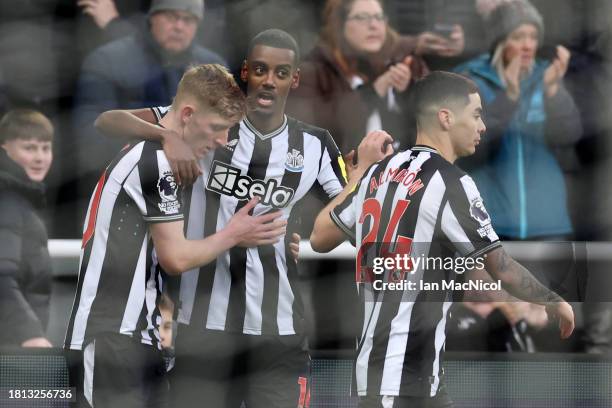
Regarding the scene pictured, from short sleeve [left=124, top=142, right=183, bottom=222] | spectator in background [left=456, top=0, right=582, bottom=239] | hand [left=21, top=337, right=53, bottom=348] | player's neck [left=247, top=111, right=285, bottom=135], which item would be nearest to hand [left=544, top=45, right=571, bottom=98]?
spectator in background [left=456, top=0, right=582, bottom=239]

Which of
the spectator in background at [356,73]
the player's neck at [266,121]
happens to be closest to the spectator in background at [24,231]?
the player's neck at [266,121]

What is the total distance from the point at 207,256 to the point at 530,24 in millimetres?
717

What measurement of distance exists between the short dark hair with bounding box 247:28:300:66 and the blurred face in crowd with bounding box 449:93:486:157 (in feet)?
0.95

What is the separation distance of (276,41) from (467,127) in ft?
1.18

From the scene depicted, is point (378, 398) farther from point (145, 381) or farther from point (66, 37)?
point (66, 37)

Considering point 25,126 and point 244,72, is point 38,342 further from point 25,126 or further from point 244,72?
point 244,72

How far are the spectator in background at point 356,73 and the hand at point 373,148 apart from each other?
0.04 ft

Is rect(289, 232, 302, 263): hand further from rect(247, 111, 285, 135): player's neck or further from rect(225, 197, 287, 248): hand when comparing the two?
rect(247, 111, 285, 135): player's neck

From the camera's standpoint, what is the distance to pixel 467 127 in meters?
1.96

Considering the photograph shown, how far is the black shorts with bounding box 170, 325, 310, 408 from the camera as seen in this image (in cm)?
195

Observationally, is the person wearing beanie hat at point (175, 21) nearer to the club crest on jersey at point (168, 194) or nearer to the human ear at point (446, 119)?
the club crest on jersey at point (168, 194)

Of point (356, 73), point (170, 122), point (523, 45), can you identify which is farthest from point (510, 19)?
point (170, 122)

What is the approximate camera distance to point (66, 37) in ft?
6.70

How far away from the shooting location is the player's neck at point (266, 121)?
1.96 meters
